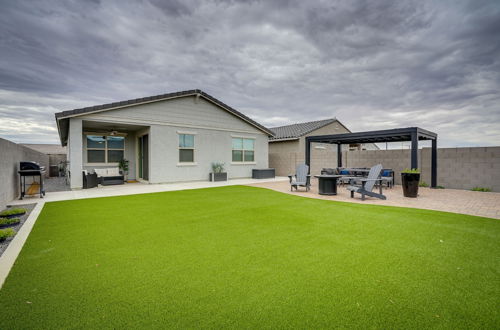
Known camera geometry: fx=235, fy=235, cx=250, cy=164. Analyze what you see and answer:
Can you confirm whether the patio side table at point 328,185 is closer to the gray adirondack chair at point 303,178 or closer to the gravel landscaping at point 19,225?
the gray adirondack chair at point 303,178

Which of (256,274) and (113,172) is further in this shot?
(113,172)

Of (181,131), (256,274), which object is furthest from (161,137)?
(256,274)

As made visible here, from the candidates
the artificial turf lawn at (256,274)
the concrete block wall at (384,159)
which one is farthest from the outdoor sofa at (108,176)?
the concrete block wall at (384,159)

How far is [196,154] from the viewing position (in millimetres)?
13391

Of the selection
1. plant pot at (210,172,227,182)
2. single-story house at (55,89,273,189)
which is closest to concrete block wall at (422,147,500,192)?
plant pot at (210,172,227,182)

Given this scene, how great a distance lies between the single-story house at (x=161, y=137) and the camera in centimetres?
1084

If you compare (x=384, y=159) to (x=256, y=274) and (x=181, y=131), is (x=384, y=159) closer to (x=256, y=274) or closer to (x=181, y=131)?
(x=181, y=131)

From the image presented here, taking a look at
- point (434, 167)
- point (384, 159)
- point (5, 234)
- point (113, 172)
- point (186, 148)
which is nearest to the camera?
point (5, 234)

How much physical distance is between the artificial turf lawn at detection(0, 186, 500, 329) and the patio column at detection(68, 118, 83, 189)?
5.90 m

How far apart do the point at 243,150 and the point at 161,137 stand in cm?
534

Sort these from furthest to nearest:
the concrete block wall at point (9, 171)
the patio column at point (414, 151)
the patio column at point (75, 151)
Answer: the patio column at point (75, 151)
the patio column at point (414, 151)
the concrete block wall at point (9, 171)

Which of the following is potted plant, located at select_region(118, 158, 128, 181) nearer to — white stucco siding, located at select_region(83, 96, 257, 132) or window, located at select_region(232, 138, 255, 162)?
white stucco siding, located at select_region(83, 96, 257, 132)

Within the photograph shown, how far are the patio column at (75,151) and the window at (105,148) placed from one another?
2334 millimetres

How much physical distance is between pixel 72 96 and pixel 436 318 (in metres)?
20.7
